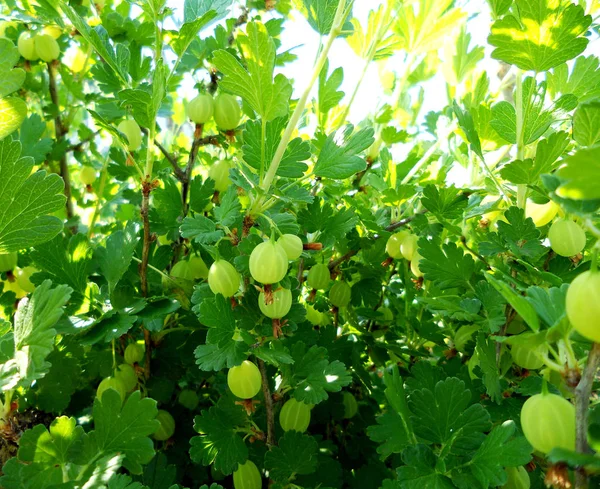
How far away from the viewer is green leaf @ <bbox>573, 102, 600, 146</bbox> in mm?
433

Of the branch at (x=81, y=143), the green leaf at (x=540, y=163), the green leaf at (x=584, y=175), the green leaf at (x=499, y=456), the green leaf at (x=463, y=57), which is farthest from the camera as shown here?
the branch at (x=81, y=143)

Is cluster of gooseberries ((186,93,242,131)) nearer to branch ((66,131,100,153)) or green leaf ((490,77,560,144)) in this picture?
green leaf ((490,77,560,144))

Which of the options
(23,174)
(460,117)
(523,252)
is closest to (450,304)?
(523,252)

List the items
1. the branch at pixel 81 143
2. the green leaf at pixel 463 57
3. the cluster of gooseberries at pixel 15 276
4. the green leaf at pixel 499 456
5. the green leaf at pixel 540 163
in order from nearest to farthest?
1. the green leaf at pixel 499 456
2. the green leaf at pixel 540 163
3. the cluster of gooseberries at pixel 15 276
4. the green leaf at pixel 463 57
5. the branch at pixel 81 143

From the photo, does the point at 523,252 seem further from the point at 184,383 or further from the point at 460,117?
the point at 184,383

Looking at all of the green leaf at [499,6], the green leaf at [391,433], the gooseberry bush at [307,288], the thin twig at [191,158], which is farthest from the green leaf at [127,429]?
the green leaf at [499,6]

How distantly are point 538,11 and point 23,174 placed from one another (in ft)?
1.77

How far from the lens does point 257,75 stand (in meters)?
0.52

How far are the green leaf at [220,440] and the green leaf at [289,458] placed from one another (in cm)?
3

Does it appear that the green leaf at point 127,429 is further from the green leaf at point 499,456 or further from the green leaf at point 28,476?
the green leaf at point 499,456

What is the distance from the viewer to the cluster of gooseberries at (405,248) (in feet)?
2.42

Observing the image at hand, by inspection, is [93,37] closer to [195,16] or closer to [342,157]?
[195,16]

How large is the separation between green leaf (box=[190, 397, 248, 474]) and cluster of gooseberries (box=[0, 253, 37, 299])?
339 mm

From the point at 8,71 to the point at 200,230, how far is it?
243 millimetres
